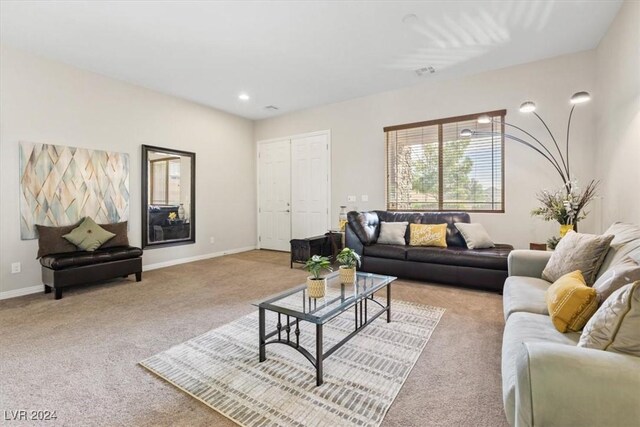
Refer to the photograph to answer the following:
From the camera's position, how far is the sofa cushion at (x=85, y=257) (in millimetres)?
3361

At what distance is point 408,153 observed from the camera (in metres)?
5.05

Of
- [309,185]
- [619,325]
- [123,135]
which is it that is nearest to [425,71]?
[309,185]

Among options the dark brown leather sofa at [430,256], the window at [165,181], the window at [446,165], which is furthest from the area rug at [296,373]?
the window at [165,181]

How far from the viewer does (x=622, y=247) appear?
6.02 ft

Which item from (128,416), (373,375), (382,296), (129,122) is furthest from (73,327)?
(129,122)

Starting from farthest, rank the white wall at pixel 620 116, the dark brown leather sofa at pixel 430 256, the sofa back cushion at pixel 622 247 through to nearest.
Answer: the dark brown leather sofa at pixel 430 256 → the white wall at pixel 620 116 → the sofa back cushion at pixel 622 247

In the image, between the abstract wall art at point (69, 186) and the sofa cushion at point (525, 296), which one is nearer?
the sofa cushion at point (525, 296)

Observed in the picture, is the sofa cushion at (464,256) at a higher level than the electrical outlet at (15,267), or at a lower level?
higher

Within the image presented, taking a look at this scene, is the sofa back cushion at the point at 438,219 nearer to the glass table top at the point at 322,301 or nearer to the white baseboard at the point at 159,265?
the glass table top at the point at 322,301

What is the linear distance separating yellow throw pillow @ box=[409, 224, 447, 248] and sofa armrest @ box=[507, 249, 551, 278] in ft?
4.54

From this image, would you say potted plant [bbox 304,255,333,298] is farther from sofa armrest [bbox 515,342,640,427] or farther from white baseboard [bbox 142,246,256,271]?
white baseboard [bbox 142,246,256,271]

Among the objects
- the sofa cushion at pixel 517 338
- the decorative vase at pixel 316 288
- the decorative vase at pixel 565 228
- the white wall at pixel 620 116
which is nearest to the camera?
the sofa cushion at pixel 517 338

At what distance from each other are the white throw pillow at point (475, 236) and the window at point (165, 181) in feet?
15.1

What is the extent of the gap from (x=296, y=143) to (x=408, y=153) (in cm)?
235
